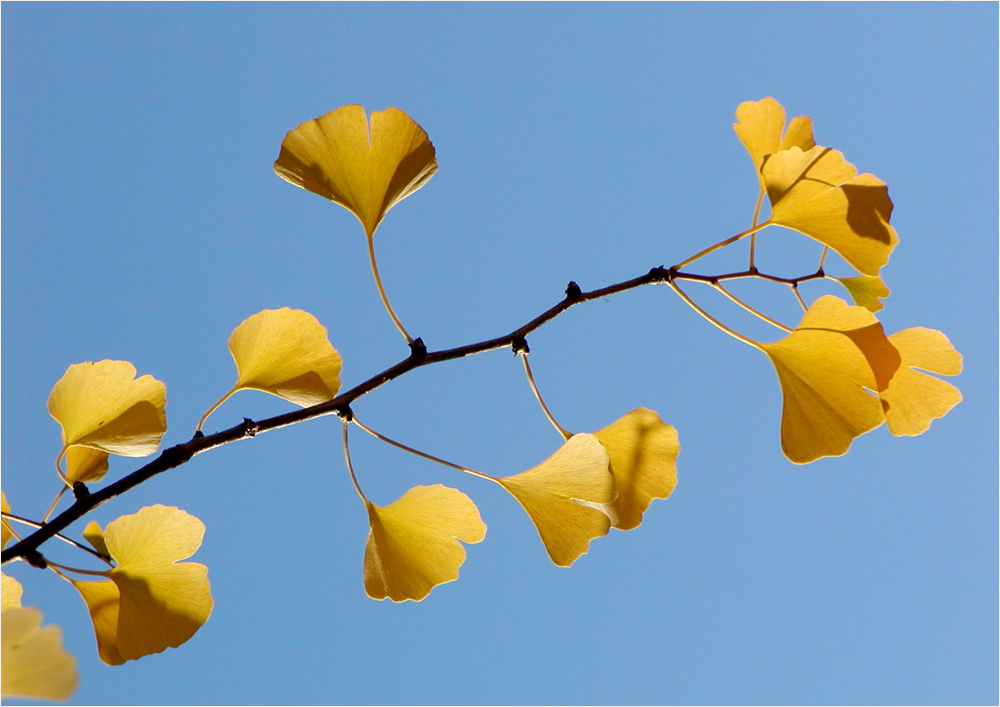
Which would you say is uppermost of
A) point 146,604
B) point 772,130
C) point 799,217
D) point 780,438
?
point 772,130

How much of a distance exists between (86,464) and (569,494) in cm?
47

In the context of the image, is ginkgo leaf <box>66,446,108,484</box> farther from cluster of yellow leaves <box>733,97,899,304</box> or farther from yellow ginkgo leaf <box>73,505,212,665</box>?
cluster of yellow leaves <box>733,97,899,304</box>

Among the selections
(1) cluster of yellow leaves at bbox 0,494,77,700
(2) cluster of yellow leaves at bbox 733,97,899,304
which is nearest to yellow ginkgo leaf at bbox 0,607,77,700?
(1) cluster of yellow leaves at bbox 0,494,77,700

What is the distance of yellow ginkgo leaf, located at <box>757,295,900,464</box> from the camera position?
0.64 metres

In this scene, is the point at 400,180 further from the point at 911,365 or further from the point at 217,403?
the point at 911,365

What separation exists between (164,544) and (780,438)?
576 millimetres

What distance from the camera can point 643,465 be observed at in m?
0.69

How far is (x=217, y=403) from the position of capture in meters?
0.69

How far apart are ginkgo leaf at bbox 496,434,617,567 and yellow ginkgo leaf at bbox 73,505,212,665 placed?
0.97ft

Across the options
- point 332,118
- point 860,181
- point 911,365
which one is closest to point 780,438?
point 911,365

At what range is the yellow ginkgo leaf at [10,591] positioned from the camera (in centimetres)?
66

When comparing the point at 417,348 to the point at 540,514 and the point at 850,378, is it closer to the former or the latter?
the point at 540,514

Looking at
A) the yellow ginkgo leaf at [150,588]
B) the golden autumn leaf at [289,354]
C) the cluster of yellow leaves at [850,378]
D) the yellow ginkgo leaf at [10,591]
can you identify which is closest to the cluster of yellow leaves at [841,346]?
the cluster of yellow leaves at [850,378]

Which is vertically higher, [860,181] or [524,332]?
[860,181]
